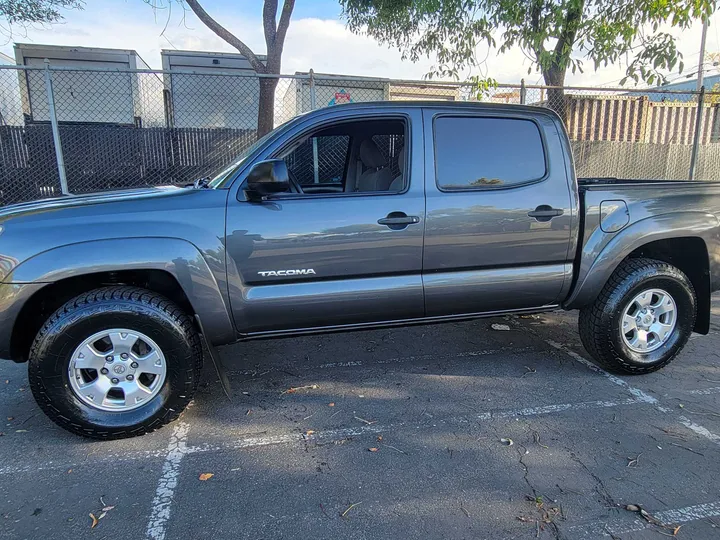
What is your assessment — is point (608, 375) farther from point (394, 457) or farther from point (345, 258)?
point (345, 258)

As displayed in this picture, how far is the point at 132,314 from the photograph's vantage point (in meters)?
2.78

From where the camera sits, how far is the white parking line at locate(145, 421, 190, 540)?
86.8 inches

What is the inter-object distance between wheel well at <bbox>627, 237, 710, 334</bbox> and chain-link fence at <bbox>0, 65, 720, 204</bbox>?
2789 mm

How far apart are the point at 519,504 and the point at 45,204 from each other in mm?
3126

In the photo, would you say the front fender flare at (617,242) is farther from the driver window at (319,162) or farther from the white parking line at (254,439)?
the driver window at (319,162)

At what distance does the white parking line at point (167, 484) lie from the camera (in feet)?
7.23

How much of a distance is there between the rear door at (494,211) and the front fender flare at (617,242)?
0.14 m

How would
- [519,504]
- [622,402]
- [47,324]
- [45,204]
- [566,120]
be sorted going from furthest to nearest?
[566,120] < [622,402] < [45,204] < [47,324] < [519,504]

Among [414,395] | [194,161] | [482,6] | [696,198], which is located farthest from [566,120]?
[414,395]

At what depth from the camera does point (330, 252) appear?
303 centimetres

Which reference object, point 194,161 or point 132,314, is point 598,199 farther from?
point 194,161

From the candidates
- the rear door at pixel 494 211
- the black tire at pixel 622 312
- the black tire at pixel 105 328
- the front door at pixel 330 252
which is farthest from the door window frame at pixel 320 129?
the black tire at pixel 622 312

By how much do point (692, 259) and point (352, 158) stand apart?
2895mm

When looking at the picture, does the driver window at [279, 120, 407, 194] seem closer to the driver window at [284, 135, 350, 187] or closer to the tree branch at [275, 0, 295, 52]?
the driver window at [284, 135, 350, 187]
